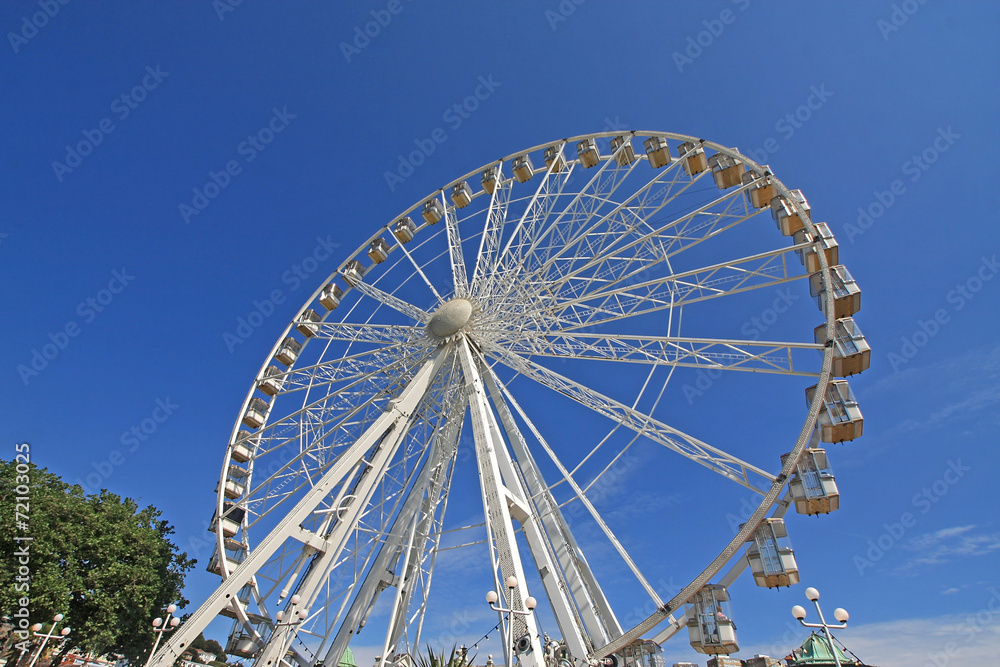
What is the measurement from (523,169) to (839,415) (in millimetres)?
12921

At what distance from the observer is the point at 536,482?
1435cm

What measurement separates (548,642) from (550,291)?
10.1 metres

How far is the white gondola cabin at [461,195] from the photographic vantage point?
816 inches

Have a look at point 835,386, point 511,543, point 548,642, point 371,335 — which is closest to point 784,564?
point 835,386

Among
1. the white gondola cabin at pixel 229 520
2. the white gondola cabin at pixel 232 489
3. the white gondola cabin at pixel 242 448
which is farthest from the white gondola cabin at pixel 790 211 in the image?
the white gondola cabin at pixel 232 489

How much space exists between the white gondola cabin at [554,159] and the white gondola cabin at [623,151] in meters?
1.80

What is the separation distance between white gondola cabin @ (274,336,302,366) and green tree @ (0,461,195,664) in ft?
30.6

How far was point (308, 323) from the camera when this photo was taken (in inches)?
795

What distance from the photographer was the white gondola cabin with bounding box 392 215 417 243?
21312 millimetres

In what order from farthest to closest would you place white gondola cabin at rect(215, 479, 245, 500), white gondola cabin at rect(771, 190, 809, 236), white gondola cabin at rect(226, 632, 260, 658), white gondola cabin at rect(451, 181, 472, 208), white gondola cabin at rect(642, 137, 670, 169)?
white gondola cabin at rect(451, 181, 472, 208)
white gondola cabin at rect(215, 479, 245, 500)
white gondola cabin at rect(642, 137, 670, 169)
white gondola cabin at rect(226, 632, 260, 658)
white gondola cabin at rect(771, 190, 809, 236)

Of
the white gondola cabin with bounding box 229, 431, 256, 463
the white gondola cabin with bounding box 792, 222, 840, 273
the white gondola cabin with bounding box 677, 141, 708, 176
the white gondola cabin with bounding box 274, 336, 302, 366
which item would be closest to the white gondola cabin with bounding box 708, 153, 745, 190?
the white gondola cabin with bounding box 677, 141, 708, 176

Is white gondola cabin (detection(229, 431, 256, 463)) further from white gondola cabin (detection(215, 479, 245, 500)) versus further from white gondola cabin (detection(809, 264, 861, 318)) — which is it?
white gondola cabin (detection(809, 264, 861, 318))

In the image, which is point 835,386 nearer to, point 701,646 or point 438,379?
point 701,646

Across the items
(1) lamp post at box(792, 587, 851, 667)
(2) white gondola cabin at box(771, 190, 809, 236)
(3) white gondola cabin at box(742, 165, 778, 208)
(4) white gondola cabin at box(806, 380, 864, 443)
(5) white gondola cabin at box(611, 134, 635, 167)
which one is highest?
(5) white gondola cabin at box(611, 134, 635, 167)
